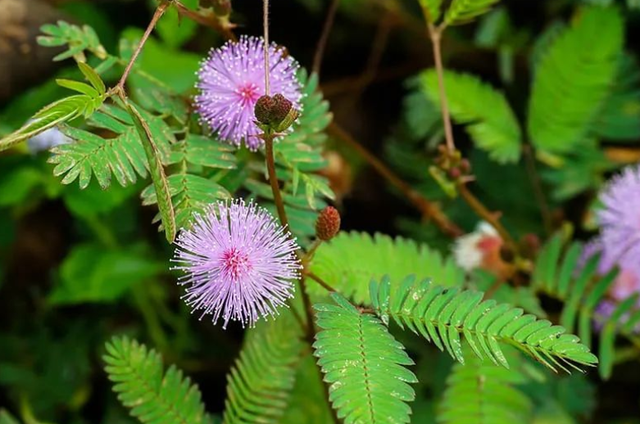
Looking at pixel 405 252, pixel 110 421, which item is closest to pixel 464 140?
pixel 405 252

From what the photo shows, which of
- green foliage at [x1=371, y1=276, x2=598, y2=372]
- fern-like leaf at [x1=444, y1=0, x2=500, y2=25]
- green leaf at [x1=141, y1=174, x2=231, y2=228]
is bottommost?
green foliage at [x1=371, y1=276, x2=598, y2=372]

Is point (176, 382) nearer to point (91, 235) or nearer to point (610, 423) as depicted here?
point (91, 235)

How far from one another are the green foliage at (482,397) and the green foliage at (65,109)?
813 millimetres

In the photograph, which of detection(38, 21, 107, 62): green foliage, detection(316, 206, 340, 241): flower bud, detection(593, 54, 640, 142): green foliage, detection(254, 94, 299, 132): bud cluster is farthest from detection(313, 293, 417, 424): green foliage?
detection(593, 54, 640, 142): green foliage

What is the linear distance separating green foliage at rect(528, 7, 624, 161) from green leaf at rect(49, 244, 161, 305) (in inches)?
37.9

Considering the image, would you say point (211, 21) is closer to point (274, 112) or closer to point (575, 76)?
point (274, 112)

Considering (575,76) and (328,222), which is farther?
(575,76)

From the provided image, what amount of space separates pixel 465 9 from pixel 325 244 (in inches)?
20.8

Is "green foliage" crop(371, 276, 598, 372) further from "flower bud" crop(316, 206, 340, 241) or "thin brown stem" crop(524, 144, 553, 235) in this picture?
"thin brown stem" crop(524, 144, 553, 235)

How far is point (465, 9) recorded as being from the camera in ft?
4.91

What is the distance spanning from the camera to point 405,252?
150 cm

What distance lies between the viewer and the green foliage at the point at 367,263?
133cm

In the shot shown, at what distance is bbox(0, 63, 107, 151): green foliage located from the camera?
92 cm

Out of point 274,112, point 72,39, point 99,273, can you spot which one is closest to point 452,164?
point 274,112
